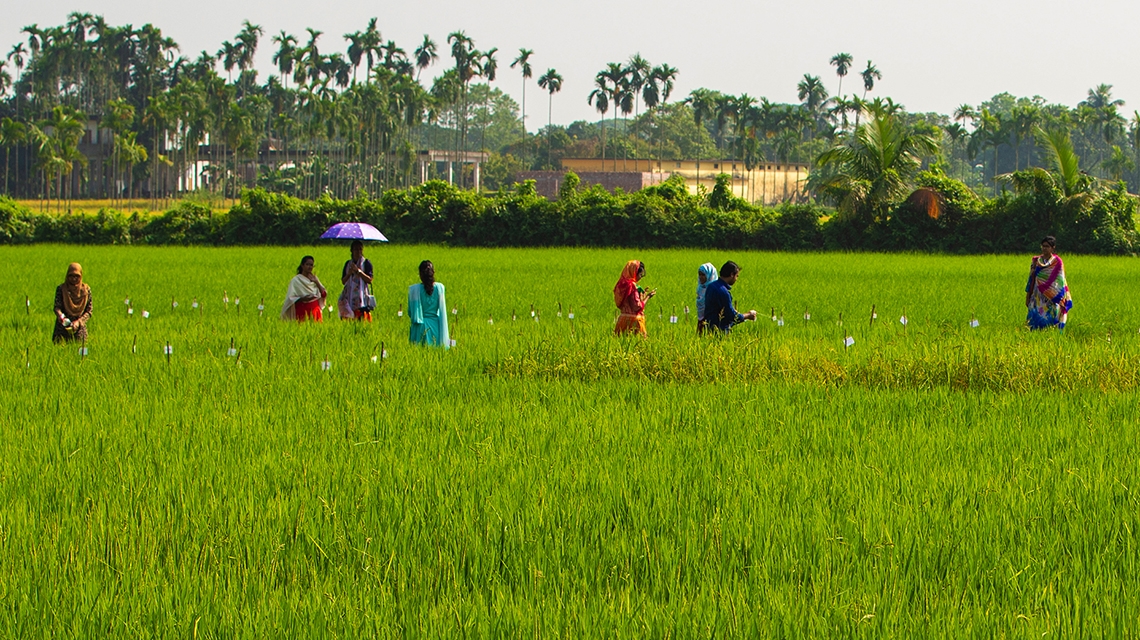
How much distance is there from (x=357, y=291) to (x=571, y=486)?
262 inches

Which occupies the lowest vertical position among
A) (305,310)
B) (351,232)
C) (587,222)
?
(305,310)

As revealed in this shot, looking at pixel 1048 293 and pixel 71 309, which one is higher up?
pixel 1048 293

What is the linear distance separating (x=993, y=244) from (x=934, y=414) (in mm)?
25323

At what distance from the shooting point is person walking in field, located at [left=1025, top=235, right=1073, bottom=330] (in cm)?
1044

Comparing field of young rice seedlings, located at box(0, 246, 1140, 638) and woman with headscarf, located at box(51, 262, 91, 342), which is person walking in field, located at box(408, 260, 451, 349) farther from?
woman with headscarf, located at box(51, 262, 91, 342)

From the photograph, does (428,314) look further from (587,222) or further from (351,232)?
(587,222)

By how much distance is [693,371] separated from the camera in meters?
7.58

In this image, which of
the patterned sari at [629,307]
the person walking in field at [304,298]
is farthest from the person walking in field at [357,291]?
the patterned sari at [629,307]

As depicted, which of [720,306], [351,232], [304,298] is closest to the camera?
[720,306]

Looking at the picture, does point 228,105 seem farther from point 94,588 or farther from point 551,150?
point 94,588

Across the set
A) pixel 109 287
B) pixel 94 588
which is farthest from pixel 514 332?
pixel 109 287

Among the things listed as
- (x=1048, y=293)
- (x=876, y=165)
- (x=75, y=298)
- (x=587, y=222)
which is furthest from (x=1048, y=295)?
(x=587, y=222)

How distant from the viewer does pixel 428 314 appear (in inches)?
353

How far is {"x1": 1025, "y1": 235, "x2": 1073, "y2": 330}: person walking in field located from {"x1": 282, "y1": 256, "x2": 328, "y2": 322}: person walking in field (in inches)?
262
